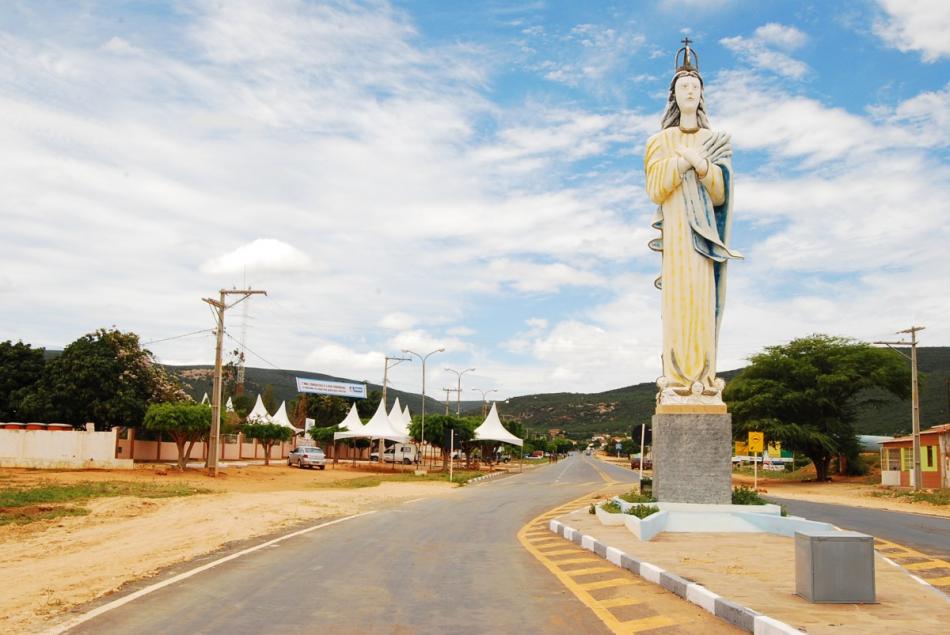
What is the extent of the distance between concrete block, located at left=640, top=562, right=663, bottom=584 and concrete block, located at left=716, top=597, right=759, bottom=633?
1968 mm

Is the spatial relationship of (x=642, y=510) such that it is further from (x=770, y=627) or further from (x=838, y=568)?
(x=770, y=627)

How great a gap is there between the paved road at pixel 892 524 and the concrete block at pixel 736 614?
7679 millimetres

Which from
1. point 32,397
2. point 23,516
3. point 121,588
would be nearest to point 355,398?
point 32,397

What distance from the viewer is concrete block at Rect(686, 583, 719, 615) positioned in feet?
28.3

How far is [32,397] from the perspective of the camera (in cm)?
4306

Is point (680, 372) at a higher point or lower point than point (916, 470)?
higher

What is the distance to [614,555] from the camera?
1252 centimetres

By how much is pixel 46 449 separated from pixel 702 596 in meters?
35.3

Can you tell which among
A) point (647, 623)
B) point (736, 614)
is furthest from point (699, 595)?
point (647, 623)

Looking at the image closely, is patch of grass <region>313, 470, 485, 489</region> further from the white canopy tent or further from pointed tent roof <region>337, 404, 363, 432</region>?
pointed tent roof <region>337, 404, 363, 432</region>

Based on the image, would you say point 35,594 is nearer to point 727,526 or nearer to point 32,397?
point 727,526

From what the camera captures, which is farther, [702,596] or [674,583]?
[674,583]

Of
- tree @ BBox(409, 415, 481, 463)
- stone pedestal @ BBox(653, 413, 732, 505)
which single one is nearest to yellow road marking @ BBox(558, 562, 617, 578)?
stone pedestal @ BBox(653, 413, 732, 505)

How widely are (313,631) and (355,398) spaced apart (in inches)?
4365
